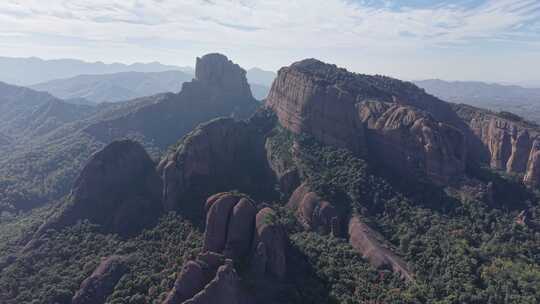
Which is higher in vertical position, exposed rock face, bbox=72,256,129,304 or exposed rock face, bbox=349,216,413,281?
exposed rock face, bbox=349,216,413,281

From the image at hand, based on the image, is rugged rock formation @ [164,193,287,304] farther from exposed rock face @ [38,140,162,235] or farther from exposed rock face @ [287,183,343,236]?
exposed rock face @ [38,140,162,235]

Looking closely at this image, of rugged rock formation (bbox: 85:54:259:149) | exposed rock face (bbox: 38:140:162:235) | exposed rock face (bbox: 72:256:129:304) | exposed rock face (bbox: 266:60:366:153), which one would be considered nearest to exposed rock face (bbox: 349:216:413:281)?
exposed rock face (bbox: 266:60:366:153)

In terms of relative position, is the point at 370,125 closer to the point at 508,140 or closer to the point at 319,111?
the point at 319,111

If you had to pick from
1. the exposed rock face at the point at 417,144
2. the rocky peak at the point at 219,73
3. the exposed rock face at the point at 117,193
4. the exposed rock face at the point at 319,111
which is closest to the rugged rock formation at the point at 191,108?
the rocky peak at the point at 219,73

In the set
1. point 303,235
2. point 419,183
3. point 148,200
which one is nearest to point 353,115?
point 419,183

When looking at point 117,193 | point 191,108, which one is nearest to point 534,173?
point 117,193

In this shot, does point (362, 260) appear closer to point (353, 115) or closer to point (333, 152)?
point (333, 152)
